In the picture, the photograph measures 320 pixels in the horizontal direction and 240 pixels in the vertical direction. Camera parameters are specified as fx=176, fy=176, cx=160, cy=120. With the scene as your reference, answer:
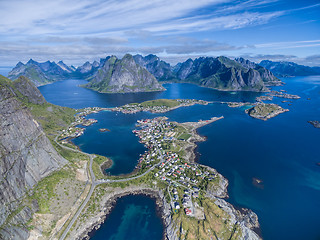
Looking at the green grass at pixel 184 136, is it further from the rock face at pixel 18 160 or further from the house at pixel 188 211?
the rock face at pixel 18 160

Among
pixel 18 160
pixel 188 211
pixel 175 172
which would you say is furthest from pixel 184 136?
pixel 18 160

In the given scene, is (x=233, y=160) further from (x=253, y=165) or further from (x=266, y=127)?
(x=266, y=127)

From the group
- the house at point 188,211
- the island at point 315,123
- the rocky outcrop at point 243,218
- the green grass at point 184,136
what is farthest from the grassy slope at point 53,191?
the island at point 315,123

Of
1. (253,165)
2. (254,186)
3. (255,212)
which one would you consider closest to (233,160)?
(253,165)

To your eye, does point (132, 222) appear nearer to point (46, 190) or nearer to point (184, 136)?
point (46, 190)

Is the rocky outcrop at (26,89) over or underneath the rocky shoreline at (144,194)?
over
